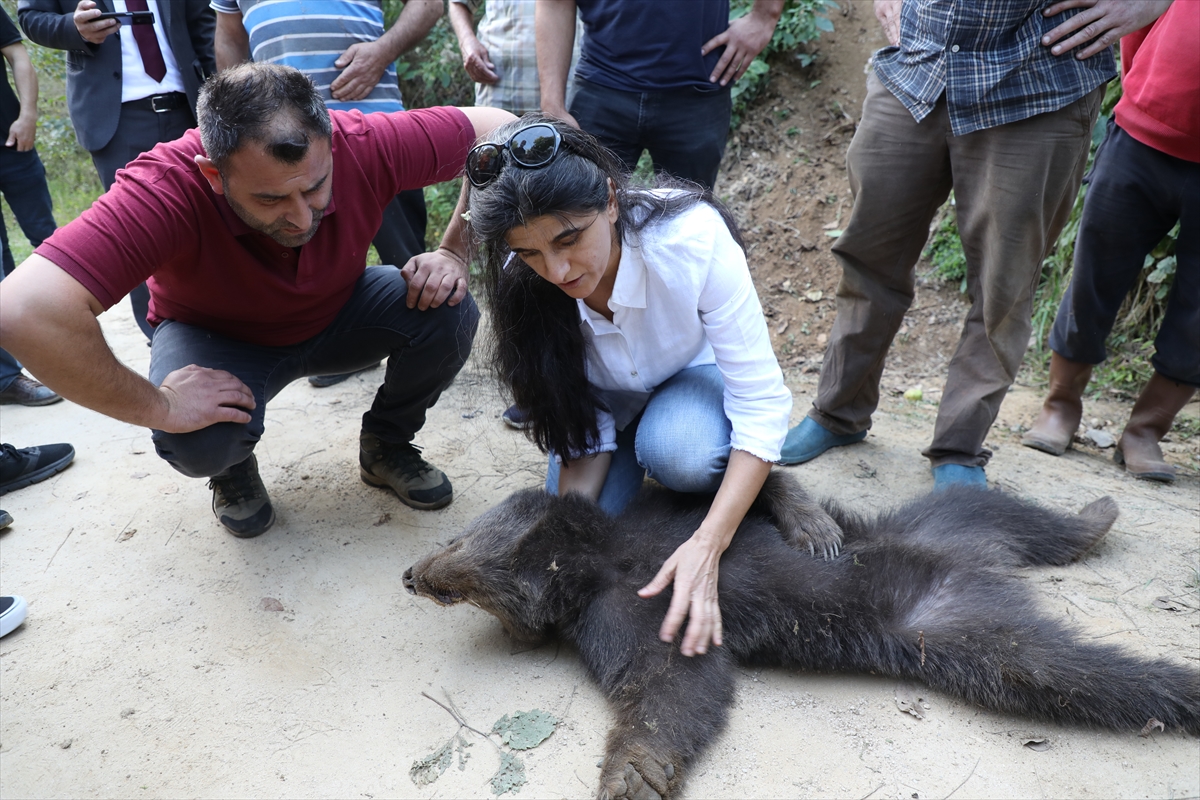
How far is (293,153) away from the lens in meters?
2.41

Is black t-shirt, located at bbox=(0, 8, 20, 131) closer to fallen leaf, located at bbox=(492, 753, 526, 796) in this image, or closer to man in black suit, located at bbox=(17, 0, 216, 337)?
man in black suit, located at bbox=(17, 0, 216, 337)

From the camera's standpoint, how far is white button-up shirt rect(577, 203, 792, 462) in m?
2.46

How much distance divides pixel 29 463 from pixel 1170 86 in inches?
207

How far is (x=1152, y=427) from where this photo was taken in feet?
12.5

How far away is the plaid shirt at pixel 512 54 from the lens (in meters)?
4.14

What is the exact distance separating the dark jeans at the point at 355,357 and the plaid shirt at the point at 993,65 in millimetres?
2063

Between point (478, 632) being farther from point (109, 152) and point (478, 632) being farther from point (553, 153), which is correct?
point (109, 152)

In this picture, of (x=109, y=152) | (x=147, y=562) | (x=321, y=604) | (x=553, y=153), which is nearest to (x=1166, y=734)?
(x=553, y=153)

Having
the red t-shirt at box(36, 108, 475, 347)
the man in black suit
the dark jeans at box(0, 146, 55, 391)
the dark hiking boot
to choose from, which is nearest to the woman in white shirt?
the red t-shirt at box(36, 108, 475, 347)

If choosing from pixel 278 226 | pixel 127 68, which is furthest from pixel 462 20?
pixel 278 226

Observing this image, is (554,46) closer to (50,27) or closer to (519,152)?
(519,152)

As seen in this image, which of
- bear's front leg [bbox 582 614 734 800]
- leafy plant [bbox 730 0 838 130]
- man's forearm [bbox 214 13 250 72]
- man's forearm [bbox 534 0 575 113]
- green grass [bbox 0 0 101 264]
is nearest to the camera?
bear's front leg [bbox 582 614 734 800]

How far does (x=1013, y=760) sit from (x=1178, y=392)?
8.04ft

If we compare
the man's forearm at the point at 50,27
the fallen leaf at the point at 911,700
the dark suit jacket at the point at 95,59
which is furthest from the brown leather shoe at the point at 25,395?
the fallen leaf at the point at 911,700
